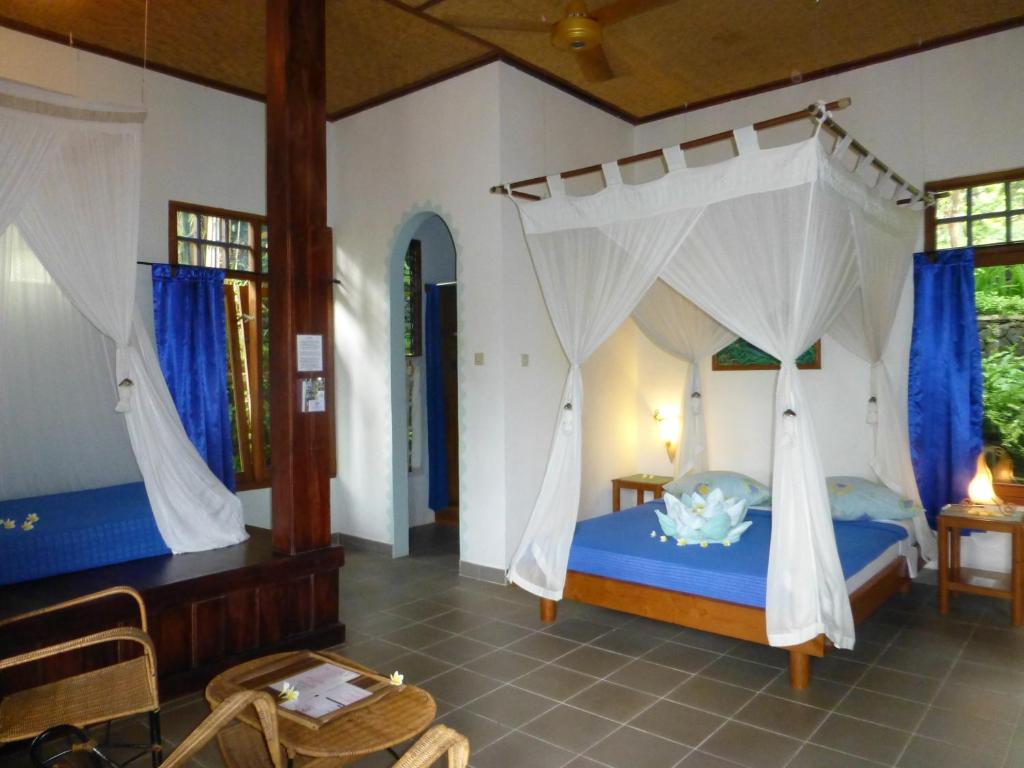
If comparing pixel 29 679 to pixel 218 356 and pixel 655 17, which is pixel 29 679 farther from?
pixel 655 17

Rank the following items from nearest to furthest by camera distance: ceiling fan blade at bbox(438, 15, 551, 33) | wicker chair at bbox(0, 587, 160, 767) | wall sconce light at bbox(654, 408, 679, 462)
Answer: wicker chair at bbox(0, 587, 160, 767)
ceiling fan blade at bbox(438, 15, 551, 33)
wall sconce light at bbox(654, 408, 679, 462)

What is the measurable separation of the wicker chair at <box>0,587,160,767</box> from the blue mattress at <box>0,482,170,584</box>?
32.3 inches

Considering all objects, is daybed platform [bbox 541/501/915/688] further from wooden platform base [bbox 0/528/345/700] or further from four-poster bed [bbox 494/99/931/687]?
wooden platform base [bbox 0/528/345/700]

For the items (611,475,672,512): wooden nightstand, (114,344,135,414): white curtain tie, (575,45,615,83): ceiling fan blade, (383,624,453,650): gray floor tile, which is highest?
(575,45,615,83): ceiling fan blade

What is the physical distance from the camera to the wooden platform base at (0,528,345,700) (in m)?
2.91

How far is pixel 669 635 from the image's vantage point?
3861 mm

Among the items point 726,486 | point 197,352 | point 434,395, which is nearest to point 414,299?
point 434,395

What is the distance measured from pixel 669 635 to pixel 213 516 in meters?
2.45

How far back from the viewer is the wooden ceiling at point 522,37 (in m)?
4.07

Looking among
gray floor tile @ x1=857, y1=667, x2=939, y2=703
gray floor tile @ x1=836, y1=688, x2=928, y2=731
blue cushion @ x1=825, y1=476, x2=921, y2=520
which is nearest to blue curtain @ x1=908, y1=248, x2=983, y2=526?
blue cushion @ x1=825, y1=476, x2=921, y2=520

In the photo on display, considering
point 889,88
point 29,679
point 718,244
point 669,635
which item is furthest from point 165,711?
point 889,88

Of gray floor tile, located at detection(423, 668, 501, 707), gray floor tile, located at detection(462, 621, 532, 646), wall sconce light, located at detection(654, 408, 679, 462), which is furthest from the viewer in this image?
wall sconce light, located at detection(654, 408, 679, 462)

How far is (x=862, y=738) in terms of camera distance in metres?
2.74

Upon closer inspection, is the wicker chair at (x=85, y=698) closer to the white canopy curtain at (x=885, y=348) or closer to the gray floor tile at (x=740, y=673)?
the gray floor tile at (x=740, y=673)
